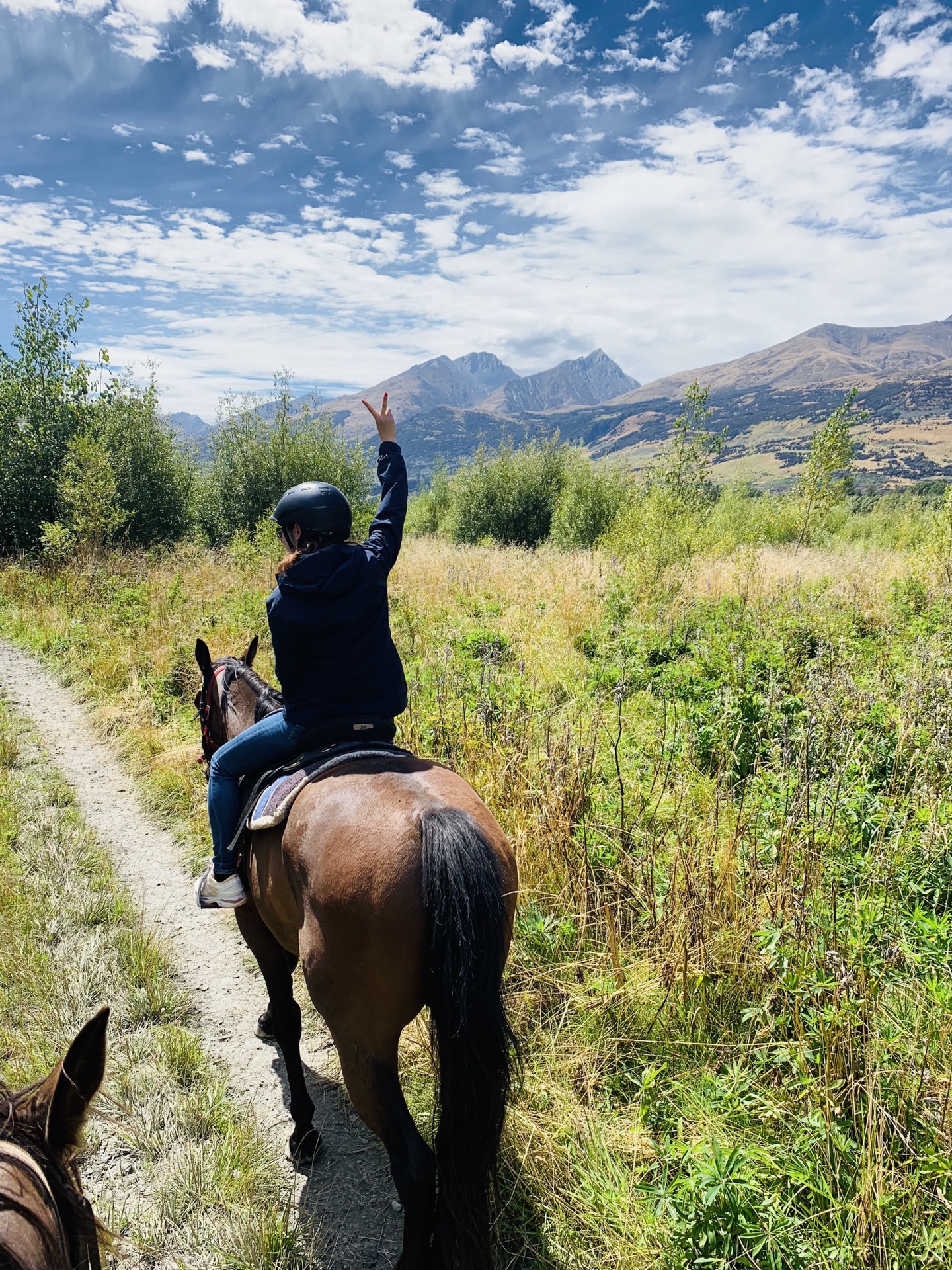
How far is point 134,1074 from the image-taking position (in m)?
3.37

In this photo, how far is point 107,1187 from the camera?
2.86 meters

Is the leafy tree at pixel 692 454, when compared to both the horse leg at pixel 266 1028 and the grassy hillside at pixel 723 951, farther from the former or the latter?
the horse leg at pixel 266 1028

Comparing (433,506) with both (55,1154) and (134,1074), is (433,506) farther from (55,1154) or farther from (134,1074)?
(55,1154)

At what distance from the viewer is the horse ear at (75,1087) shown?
125 centimetres

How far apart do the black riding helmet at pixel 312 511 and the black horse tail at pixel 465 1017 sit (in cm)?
158

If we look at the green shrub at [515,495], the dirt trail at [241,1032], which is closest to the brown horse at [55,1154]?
the dirt trail at [241,1032]

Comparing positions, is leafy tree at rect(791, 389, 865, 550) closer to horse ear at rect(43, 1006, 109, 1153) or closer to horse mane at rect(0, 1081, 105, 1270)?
horse ear at rect(43, 1006, 109, 1153)

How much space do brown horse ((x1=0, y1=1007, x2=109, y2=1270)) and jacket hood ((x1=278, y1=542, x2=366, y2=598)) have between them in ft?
6.09

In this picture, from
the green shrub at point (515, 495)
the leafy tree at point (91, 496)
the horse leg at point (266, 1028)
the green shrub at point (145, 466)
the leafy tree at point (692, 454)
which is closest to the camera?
the horse leg at point (266, 1028)

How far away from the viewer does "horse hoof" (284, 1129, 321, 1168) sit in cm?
305

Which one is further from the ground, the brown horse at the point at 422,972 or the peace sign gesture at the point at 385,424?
the peace sign gesture at the point at 385,424

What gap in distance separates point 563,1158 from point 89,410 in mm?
23022

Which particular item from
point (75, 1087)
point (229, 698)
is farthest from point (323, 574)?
point (75, 1087)

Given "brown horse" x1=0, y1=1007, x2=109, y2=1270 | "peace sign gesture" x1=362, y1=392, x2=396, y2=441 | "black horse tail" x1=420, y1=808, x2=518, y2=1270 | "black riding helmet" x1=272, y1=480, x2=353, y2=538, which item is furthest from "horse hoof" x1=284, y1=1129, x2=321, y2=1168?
"peace sign gesture" x1=362, y1=392, x2=396, y2=441
